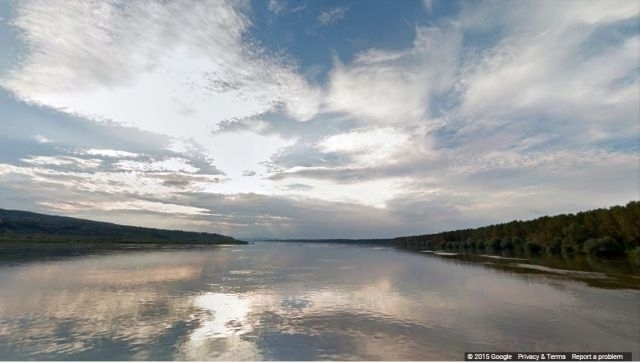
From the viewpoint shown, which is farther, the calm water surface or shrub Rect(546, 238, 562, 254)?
shrub Rect(546, 238, 562, 254)

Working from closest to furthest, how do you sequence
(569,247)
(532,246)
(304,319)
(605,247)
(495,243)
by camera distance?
(304,319)
(605,247)
(569,247)
(532,246)
(495,243)

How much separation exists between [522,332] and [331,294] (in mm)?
22987

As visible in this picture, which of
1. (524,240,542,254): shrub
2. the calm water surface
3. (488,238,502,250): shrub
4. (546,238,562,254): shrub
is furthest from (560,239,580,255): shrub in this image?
the calm water surface

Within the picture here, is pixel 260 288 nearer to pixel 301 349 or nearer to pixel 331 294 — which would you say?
pixel 331 294

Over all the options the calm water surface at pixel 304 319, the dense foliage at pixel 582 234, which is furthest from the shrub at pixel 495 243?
the calm water surface at pixel 304 319

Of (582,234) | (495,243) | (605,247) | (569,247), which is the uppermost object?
(582,234)

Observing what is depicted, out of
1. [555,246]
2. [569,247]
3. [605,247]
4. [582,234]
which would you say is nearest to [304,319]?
[605,247]

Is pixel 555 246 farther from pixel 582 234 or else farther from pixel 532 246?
pixel 582 234

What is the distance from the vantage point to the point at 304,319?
33.9 metres

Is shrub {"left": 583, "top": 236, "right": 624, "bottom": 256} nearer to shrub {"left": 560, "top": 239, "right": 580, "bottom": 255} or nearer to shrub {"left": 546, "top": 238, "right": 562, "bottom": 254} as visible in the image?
shrub {"left": 560, "top": 239, "right": 580, "bottom": 255}

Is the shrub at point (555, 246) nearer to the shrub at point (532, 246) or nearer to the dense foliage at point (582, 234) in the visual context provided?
the dense foliage at point (582, 234)

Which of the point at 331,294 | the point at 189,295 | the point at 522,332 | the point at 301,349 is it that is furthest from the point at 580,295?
the point at 189,295

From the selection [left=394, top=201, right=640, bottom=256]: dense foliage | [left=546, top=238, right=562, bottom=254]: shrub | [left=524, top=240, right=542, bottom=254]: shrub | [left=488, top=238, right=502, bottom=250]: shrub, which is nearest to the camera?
[left=394, top=201, right=640, bottom=256]: dense foliage

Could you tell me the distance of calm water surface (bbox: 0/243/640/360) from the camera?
24.9 meters
